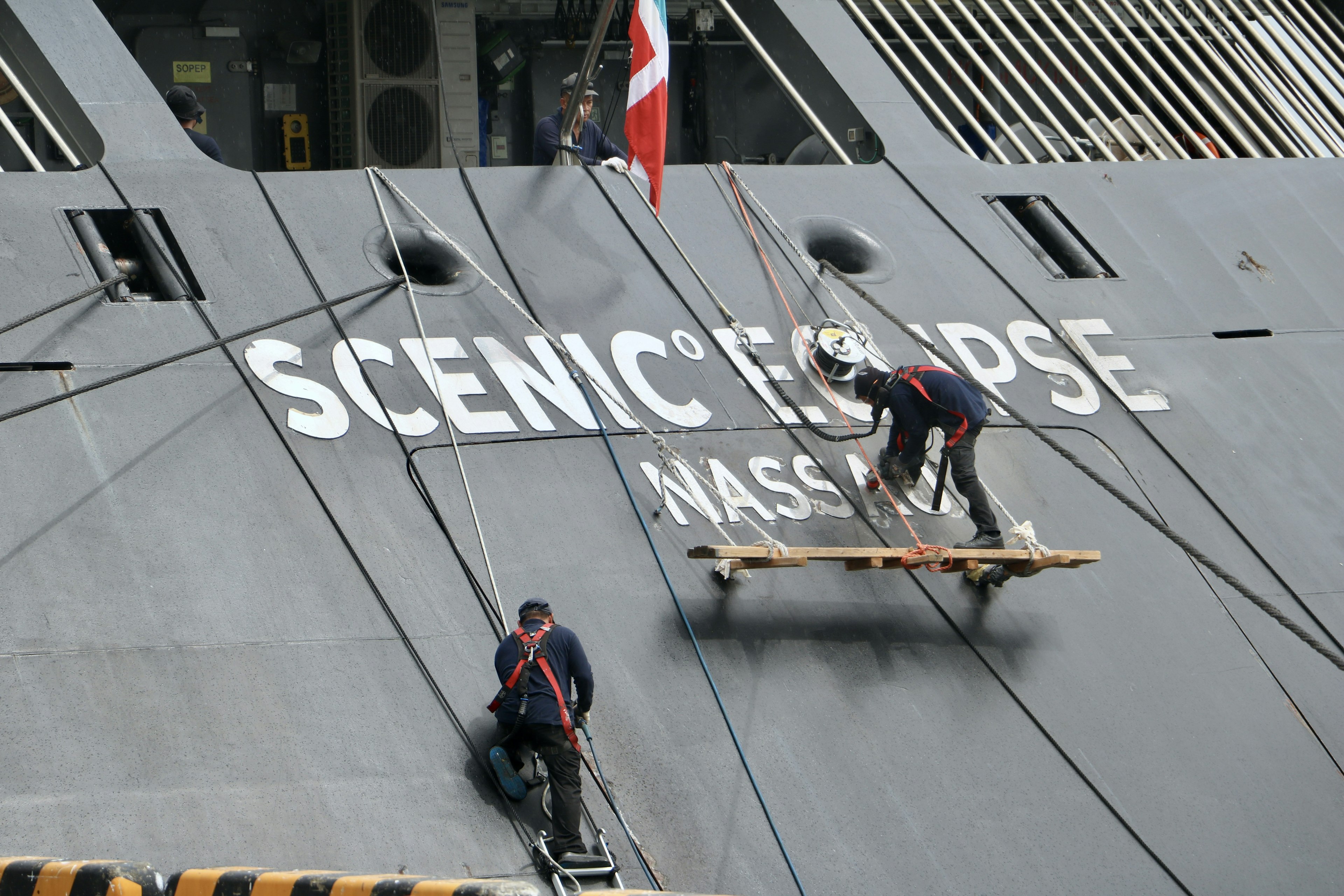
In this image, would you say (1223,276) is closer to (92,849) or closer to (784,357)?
(784,357)

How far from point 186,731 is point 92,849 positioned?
57 cm

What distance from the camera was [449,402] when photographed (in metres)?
7.09

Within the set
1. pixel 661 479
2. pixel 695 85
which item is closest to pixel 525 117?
pixel 695 85

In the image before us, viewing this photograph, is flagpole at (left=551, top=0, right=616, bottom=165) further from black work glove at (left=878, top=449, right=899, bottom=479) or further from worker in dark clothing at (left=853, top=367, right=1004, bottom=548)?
black work glove at (left=878, top=449, right=899, bottom=479)

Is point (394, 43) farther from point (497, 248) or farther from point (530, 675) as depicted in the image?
point (530, 675)

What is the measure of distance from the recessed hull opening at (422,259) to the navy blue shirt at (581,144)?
149 centimetres

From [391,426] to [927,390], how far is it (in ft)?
8.66

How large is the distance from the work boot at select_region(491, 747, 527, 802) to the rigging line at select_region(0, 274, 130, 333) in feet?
9.59

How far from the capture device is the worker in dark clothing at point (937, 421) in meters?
7.16

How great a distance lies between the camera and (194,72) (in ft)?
→ 39.0

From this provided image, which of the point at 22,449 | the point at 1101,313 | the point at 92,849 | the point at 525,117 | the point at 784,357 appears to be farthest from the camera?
the point at 525,117

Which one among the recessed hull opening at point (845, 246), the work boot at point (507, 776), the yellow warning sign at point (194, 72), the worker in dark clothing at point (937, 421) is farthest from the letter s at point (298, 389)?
the yellow warning sign at point (194, 72)

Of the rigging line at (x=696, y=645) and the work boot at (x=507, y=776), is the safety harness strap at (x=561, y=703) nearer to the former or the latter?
the work boot at (x=507, y=776)

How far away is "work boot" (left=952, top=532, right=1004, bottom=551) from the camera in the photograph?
7.11 metres
